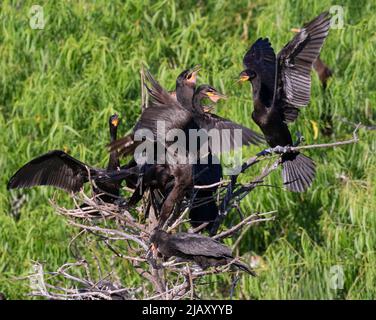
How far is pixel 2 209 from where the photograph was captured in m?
10.5

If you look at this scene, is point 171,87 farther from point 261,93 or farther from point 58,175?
point 58,175

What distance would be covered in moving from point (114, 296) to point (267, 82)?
1962mm

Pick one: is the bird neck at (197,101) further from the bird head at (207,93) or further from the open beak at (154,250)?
the open beak at (154,250)

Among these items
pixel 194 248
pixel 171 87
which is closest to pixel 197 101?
pixel 194 248

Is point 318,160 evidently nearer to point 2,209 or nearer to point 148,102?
point 2,209

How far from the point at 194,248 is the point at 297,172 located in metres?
1.86

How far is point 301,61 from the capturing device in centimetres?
818

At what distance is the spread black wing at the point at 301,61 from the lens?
8.11 meters

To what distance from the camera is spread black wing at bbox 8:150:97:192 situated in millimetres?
7516

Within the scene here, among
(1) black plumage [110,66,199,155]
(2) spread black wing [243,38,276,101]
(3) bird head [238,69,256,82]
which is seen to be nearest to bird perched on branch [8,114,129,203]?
(1) black plumage [110,66,199,155]

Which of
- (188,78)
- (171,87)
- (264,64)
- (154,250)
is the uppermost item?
(171,87)

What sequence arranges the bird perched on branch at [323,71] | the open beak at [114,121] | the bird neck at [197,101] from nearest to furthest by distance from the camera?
the bird neck at [197,101] < the open beak at [114,121] < the bird perched on branch at [323,71]

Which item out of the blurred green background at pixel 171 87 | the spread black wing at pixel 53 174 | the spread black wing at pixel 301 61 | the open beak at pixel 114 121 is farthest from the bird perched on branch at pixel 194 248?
the blurred green background at pixel 171 87

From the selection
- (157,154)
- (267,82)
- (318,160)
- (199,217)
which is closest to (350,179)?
(318,160)
